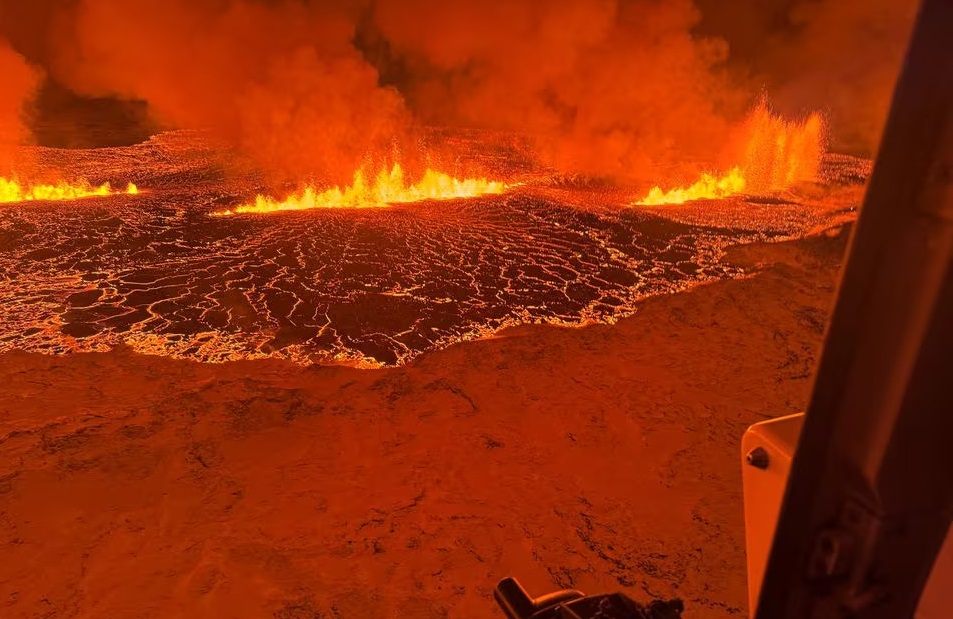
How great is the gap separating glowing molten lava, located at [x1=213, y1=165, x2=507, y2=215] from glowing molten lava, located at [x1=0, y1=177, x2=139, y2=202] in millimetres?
4258

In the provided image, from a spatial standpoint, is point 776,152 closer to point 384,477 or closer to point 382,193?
point 382,193

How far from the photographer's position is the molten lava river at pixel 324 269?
6156mm

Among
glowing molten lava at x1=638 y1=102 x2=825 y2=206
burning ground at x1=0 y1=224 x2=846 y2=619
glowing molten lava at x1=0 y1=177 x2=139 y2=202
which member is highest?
glowing molten lava at x1=638 y1=102 x2=825 y2=206

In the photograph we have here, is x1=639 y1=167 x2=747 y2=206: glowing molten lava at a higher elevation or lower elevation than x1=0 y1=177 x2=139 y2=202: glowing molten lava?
higher

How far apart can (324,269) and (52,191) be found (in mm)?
10272

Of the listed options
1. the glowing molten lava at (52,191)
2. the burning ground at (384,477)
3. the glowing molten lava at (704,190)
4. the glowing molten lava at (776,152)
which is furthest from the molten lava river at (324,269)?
the glowing molten lava at (776,152)

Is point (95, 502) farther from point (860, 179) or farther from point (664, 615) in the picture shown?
point (860, 179)

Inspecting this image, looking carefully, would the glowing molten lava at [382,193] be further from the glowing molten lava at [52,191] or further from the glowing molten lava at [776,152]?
the glowing molten lava at [776,152]

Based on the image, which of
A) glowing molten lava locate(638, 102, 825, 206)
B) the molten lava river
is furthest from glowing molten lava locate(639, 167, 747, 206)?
the molten lava river

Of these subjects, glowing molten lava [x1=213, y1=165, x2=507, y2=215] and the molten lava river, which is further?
glowing molten lava [x1=213, y1=165, x2=507, y2=215]

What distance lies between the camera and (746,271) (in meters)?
8.36

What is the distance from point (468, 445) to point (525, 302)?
3342 millimetres

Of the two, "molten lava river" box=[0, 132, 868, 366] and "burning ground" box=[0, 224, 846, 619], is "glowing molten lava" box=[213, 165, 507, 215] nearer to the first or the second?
"molten lava river" box=[0, 132, 868, 366]

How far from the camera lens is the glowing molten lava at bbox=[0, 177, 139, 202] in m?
13.3
